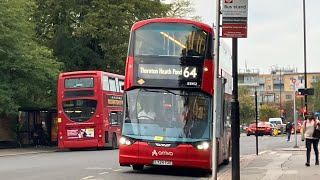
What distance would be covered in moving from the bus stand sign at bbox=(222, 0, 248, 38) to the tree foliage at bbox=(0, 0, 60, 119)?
21.9 meters

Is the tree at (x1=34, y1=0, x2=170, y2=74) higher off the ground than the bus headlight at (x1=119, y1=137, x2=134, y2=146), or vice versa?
the tree at (x1=34, y1=0, x2=170, y2=74)

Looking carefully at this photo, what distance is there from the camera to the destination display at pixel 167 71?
1736 centimetres

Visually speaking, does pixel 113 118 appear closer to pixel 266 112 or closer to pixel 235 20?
pixel 235 20

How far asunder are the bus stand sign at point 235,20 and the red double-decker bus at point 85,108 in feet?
62.0

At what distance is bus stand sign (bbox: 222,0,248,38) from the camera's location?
1249 centimetres

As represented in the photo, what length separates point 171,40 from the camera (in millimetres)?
17625

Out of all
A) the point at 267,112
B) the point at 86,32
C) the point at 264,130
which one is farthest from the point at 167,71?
the point at 267,112

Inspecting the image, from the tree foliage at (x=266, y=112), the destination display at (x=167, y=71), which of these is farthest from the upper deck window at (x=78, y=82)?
the tree foliage at (x=266, y=112)

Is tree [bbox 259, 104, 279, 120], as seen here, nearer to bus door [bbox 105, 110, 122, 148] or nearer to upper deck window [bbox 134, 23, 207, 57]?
bus door [bbox 105, 110, 122, 148]

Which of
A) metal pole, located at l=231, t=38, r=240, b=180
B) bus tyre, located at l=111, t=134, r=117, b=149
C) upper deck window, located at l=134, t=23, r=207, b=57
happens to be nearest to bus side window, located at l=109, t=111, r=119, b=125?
bus tyre, located at l=111, t=134, r=117, b=149

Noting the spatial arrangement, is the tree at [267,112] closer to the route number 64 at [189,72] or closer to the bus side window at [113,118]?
the bus side window at [113,118]

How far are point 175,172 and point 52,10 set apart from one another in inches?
1050

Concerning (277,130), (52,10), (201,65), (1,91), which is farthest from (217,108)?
(277,130)

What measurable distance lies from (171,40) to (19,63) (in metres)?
17.7
